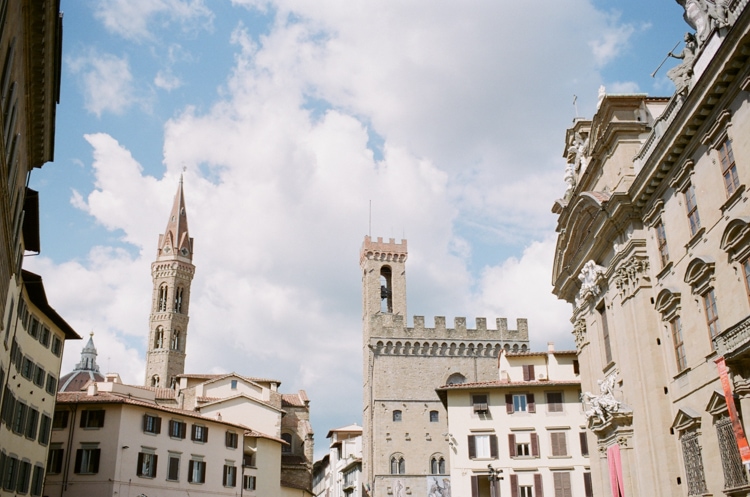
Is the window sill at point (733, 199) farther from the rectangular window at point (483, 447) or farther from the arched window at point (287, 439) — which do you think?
the arched window at point (287, 439)

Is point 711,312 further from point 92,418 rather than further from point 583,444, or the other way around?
point 92,418

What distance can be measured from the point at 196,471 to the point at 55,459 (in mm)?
8702

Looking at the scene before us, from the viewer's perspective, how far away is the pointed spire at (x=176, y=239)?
104 metres

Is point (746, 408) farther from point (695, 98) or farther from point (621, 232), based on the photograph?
point (621, 232)

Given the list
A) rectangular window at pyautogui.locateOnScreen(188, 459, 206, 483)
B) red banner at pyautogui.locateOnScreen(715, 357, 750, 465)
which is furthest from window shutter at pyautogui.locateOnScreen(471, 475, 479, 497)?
red banner at pyautogui.locateOnScreen(715, 357, 750, 465)

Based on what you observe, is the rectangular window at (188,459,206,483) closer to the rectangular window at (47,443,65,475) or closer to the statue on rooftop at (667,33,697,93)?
the rectangular window at (47,443,65,475)

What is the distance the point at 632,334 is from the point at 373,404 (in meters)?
42.7

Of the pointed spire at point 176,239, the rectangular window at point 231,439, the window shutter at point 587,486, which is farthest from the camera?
the pointed spire at point 176,239

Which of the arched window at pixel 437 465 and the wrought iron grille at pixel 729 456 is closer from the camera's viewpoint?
the wrought iron grille at pixel 729 456

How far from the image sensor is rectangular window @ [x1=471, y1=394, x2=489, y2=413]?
47.2 metres

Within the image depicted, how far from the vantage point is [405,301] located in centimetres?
7294

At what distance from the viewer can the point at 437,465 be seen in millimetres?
62250

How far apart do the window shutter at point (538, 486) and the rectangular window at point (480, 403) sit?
505 centimetres

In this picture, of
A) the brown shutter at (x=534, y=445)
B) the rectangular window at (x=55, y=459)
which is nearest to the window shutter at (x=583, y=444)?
the brown shutter at (x=534, y=445)
